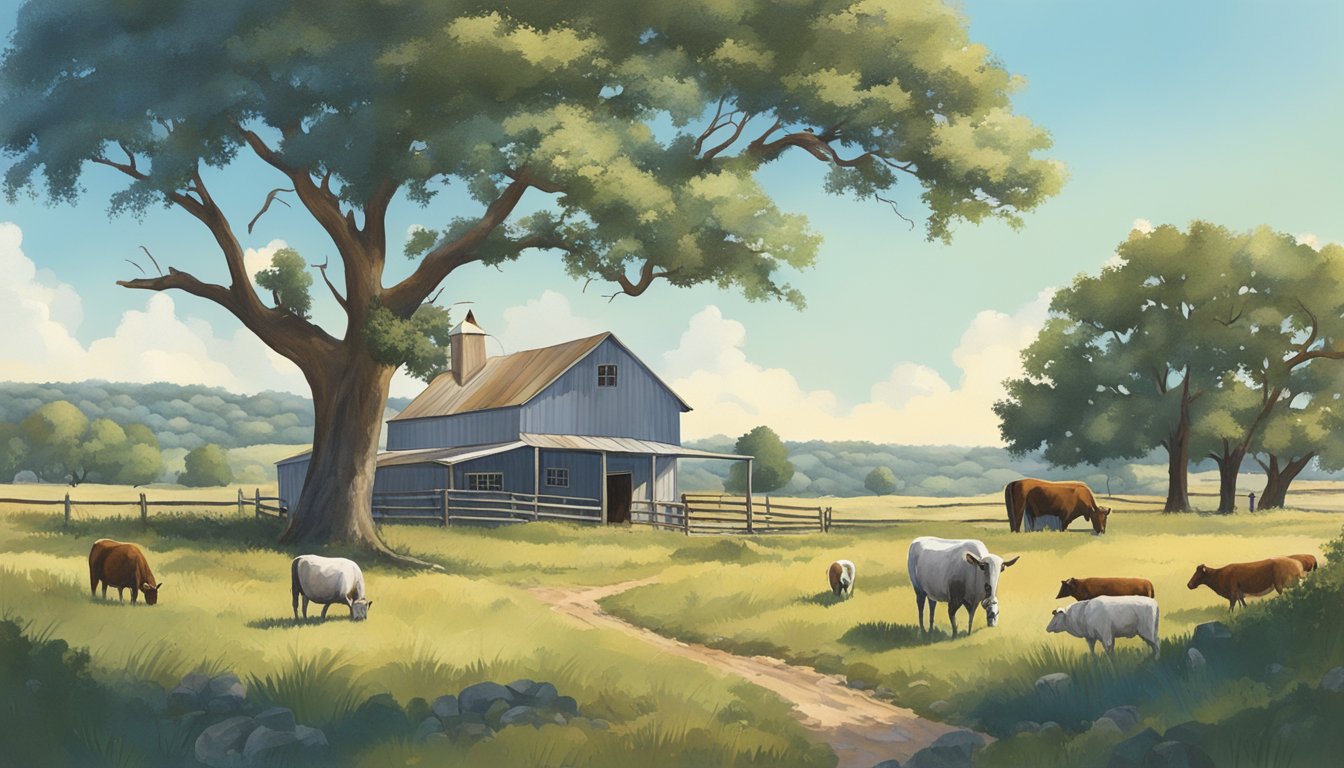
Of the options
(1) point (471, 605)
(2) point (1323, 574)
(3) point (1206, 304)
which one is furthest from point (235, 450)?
(2) point (1323, 574)

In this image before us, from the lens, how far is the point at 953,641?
13.5 m

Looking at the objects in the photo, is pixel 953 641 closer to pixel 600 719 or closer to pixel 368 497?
pixel 600 719

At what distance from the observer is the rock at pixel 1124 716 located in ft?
30.7

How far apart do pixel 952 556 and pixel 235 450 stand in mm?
120011

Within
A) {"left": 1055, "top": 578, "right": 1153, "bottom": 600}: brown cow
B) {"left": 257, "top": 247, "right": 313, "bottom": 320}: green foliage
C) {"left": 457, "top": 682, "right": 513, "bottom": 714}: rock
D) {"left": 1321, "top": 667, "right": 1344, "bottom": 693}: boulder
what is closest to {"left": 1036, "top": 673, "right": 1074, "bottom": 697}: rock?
{"left": 1321, "top": 667, "right": 1344, "bottom": 693}: boulder

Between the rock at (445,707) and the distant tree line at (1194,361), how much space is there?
Result: 109 ft

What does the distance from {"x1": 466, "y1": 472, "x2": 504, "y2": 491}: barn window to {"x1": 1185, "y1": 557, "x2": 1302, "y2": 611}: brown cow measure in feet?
93.1

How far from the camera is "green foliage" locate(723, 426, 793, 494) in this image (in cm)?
6925

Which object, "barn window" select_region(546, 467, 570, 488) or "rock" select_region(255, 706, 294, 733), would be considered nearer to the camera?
"rock" select_region(255, 706, 294, 733)

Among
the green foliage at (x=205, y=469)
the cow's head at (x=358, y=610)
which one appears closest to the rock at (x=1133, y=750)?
the cow's head at (x=358, y=610)

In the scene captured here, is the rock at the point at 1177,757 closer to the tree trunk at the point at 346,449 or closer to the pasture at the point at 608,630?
the pasture at the point at 608,630

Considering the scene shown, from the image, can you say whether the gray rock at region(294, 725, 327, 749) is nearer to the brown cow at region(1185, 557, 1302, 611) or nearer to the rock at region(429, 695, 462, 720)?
the rock at region(429, 695, 462, 720)

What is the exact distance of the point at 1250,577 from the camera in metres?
13.5

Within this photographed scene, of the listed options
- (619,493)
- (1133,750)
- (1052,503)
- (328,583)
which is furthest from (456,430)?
(1133,750)
